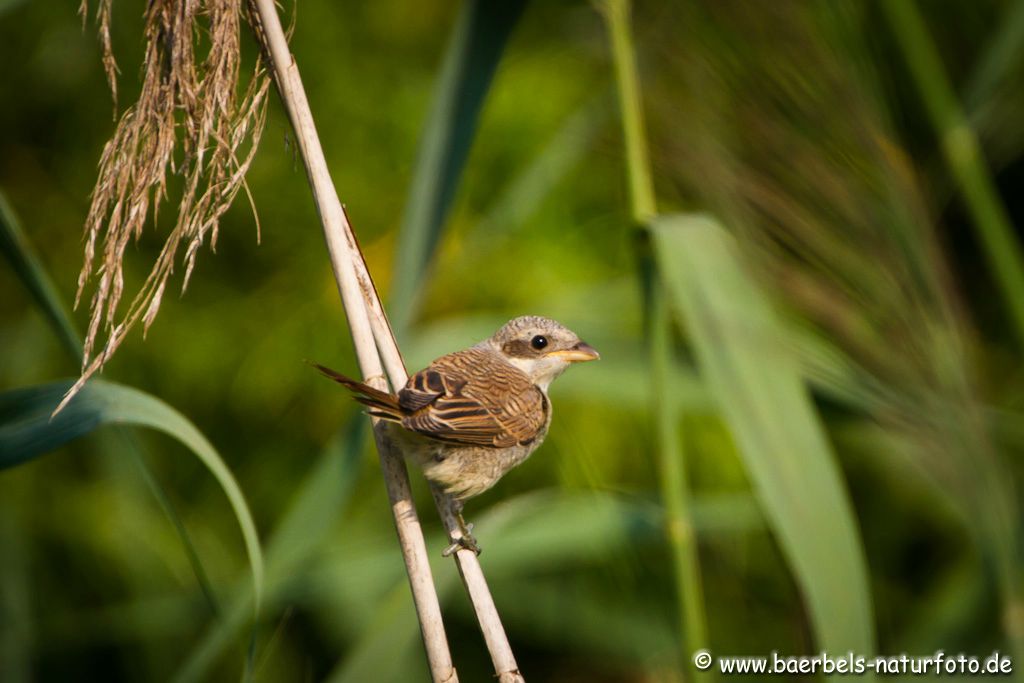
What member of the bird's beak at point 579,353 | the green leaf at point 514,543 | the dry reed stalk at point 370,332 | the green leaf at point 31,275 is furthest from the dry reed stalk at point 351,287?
the bird's beak at point 579,353

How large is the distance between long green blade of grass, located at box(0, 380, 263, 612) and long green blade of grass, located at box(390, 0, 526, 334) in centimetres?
42

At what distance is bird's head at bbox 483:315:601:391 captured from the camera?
2191 millimetres

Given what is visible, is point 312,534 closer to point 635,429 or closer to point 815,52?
point 815,52

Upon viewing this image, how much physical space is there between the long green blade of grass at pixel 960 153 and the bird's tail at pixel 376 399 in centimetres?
156

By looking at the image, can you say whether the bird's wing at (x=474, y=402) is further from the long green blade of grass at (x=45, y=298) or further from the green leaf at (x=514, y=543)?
the long green blade of grass at (x=45, y=298)

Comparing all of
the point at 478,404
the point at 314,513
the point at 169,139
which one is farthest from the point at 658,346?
the point at 169,139

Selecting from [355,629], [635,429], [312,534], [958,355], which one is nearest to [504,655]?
[312,534]

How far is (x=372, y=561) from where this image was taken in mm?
2393

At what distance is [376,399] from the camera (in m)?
1.50

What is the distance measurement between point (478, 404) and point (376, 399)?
1.59 feet

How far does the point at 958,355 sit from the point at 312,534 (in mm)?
1168

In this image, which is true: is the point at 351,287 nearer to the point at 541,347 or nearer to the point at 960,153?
the point at 541,347

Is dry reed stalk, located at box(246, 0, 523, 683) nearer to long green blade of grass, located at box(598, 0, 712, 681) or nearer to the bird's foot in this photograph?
the bird's foot

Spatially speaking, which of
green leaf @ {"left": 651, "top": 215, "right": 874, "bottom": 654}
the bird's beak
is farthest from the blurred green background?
the bird's beak
